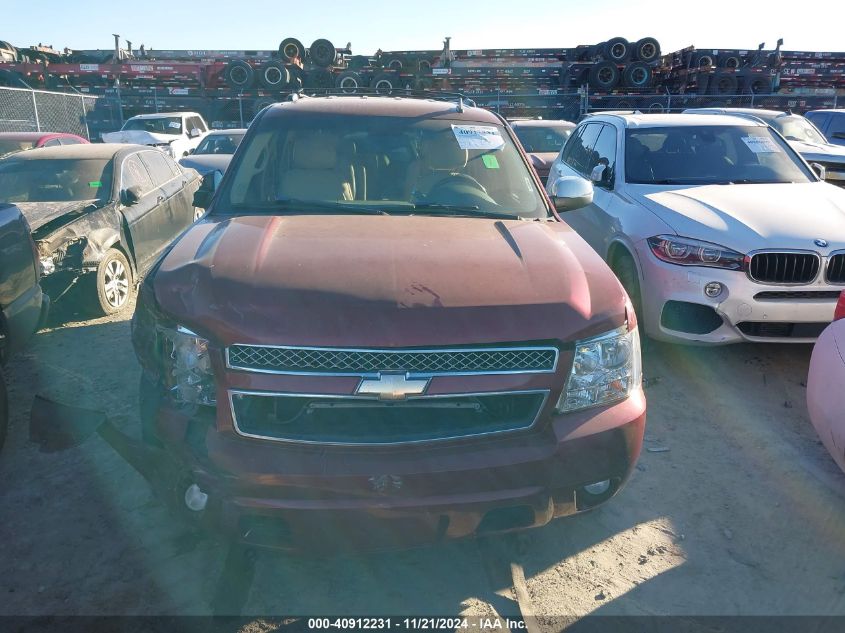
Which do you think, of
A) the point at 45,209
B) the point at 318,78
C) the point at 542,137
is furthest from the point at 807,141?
the point at 318,78

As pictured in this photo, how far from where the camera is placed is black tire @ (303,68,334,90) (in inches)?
846

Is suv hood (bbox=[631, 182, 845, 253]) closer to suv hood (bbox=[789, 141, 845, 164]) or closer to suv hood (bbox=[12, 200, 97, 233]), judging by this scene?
suv hood (bbox=[12, 200, 97, 233])

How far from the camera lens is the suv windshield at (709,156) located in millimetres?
5555

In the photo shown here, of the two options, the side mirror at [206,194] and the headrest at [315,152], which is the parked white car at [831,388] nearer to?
the headrest at [315,152]

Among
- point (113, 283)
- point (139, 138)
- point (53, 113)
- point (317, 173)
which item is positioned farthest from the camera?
point (53, 113)

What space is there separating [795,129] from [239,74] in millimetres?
16755

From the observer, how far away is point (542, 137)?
11.8 metres

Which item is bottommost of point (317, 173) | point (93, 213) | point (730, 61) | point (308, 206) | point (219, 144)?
point (219, 144)

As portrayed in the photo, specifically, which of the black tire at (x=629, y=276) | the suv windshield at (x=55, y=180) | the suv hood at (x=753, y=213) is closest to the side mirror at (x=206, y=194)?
the suv windshield at (x=55, y=180)

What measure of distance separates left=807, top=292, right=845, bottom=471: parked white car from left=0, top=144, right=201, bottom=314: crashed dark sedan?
558 cm

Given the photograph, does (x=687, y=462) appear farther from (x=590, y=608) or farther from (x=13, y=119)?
(x=13, y=119)

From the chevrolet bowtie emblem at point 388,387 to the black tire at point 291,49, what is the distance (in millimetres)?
22007

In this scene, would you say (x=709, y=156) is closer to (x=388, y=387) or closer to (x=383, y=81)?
(x=388, y=387)

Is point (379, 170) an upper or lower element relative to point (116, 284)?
upper
